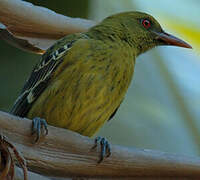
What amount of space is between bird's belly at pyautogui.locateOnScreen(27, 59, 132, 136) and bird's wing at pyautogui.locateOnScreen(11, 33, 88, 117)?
57mm

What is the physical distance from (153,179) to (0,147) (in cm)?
76

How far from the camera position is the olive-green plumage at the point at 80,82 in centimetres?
263

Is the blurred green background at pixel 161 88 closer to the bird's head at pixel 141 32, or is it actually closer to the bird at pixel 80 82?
the bird's head at pixel 141 32

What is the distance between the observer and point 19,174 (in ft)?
4.92

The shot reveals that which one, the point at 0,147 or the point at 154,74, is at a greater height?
the point at 0,147

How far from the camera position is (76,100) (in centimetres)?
261

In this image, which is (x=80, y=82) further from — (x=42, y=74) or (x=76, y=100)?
(x=42, y=74)

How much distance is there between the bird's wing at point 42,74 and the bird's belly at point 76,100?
2.2 inches

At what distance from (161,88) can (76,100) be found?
108 centimetres

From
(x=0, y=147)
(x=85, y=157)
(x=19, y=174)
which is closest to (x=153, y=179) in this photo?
(x=85, y=157)

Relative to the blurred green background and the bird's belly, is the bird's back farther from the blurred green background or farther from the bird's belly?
the blurred green background

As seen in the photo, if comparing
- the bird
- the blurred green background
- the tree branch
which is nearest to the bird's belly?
the bird

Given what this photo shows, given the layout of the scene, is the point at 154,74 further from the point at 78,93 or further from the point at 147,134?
the point at 78,93

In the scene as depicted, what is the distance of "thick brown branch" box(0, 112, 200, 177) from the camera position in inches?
68.6
